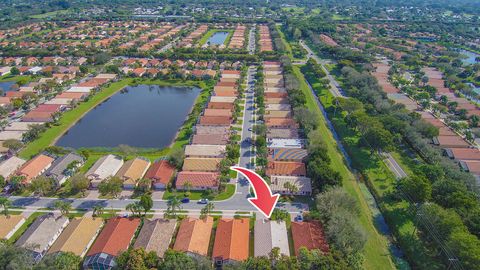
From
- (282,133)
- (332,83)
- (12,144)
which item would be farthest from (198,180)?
(332,83)

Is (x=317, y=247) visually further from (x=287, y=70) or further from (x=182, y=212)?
(x=287, y=70)

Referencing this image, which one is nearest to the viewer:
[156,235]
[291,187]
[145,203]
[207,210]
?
[156,235]

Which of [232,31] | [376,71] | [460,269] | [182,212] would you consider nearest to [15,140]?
[182,212]

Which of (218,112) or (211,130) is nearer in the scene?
(211,130)

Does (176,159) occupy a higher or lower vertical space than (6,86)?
higher

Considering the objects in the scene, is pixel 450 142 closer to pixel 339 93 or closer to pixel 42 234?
pixel 339 93

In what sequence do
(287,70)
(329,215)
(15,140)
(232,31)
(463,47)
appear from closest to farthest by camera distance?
(329,215) → (15,140) → (287,70) → (463,47) → (232,31)
